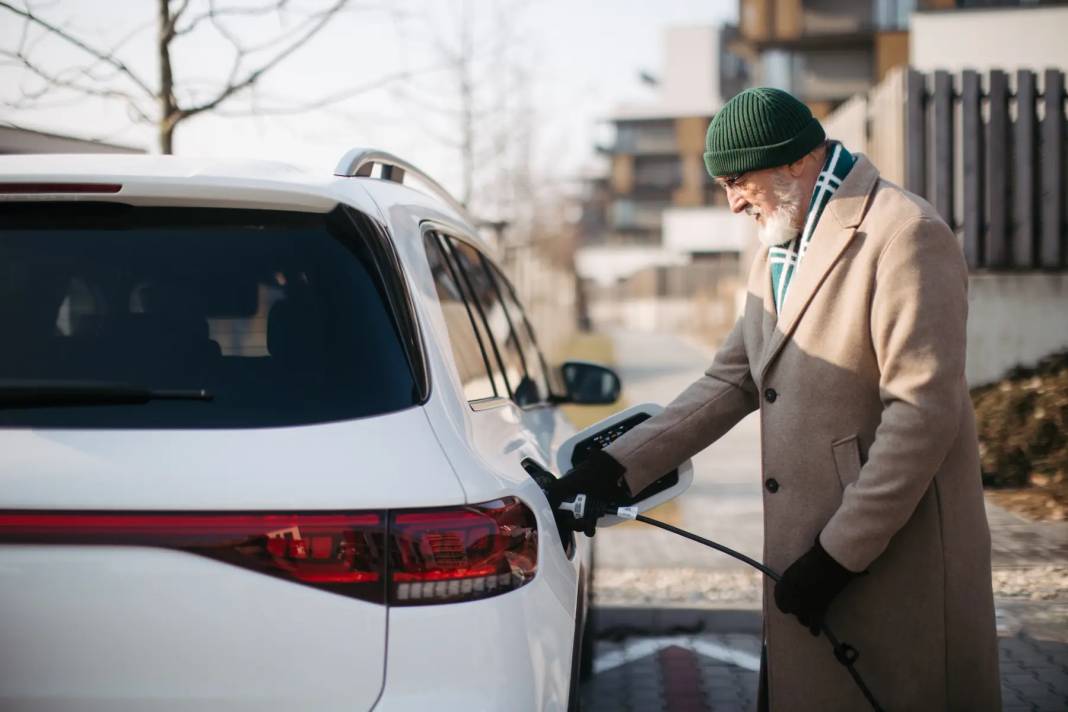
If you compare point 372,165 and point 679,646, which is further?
point 679,646

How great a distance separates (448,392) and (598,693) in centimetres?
276

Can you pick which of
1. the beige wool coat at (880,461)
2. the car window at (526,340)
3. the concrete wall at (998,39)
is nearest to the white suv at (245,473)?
the beige wool coat at (880,461)

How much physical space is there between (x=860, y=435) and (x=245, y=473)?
4.59ft

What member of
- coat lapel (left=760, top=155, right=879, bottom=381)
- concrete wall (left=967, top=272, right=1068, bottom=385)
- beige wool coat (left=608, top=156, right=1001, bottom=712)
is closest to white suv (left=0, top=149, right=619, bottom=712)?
beige wool coat (left=608, top=156, right=1001, bottom=712)

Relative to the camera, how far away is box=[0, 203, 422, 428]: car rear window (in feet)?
7.00

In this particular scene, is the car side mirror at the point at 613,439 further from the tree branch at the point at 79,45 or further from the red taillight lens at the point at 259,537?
the tree branch at the point at 79,45

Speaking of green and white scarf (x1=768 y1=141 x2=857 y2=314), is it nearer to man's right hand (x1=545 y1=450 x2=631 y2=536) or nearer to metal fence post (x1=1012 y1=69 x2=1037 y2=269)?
man's right hand (x1=545 y1=450 x2=631 y2=536)

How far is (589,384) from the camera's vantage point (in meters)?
4.65

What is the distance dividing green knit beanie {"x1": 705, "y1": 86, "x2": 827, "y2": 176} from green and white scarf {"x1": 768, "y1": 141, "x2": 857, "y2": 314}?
0.07m

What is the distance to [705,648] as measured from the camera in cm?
530

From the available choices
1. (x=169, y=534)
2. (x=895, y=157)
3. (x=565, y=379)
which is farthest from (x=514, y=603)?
(x=895, y=157)

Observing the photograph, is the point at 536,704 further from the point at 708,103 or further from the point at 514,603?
the point at 708,103

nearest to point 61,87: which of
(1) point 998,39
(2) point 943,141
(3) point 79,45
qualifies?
(3) point 79,45

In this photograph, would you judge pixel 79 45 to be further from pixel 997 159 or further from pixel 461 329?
pixel 997 159
